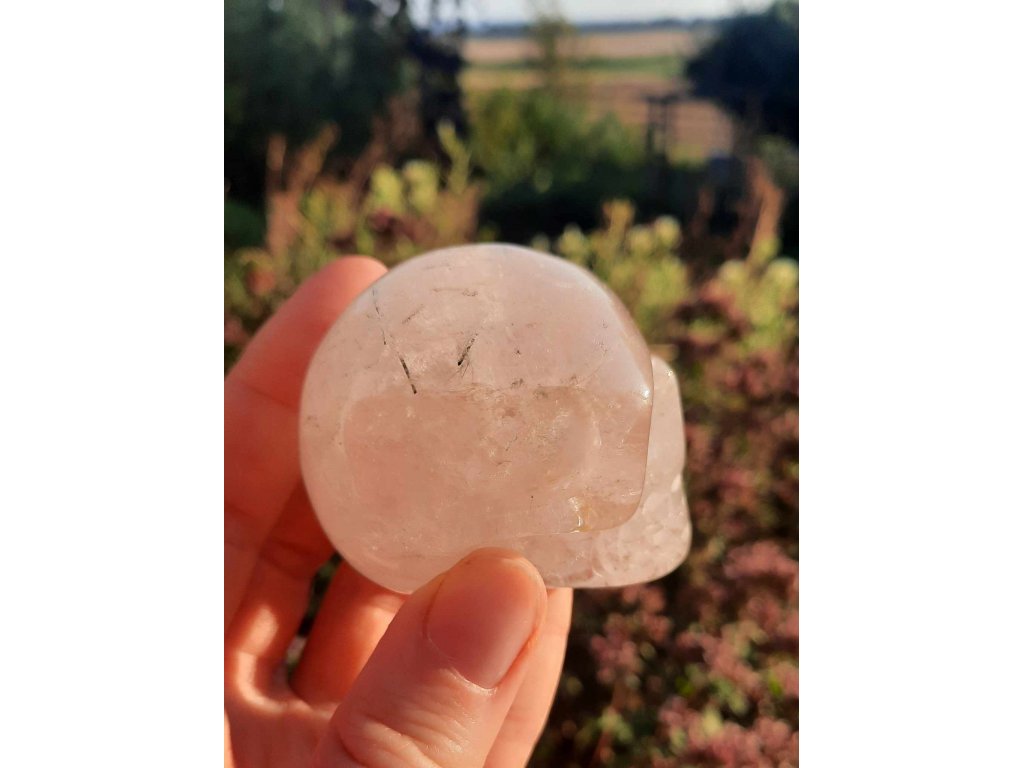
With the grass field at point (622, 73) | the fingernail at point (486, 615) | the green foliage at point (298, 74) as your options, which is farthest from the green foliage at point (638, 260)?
the fingernail at point (486, 615)

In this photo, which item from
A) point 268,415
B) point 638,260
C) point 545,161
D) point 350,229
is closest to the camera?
point 268,415

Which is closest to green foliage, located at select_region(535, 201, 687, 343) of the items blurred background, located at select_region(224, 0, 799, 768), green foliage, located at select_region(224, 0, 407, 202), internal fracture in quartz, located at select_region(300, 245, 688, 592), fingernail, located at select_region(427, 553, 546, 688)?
blurred background, located at select_region(224, 0, 799, 768)

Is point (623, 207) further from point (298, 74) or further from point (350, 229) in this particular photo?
point (298, 74)

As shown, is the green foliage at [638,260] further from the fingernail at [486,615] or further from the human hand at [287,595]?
the fingernail at [486,615]

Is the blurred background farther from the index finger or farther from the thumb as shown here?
the thumb

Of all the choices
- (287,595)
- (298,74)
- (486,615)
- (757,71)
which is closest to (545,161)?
(757,71)

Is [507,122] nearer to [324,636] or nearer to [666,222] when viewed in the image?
[666,222]

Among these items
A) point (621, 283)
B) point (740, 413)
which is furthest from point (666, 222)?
point (740, 413)
